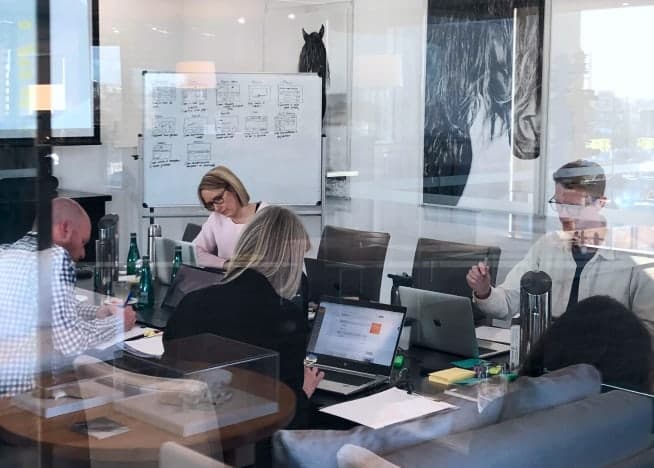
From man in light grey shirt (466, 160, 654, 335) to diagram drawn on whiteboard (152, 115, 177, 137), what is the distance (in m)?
2.24

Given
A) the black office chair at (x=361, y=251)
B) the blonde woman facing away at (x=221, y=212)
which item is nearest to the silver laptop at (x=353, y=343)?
the blonde woman facing away at (x=221, y=212)

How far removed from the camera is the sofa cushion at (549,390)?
195 cm

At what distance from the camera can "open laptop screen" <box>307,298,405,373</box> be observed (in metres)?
2.59

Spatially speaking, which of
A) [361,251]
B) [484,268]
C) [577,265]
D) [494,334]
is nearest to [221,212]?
[361,251]

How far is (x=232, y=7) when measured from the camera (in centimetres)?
590

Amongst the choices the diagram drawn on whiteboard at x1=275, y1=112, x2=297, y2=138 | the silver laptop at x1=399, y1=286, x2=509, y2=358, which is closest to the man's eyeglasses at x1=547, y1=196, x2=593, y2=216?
the silver laptop at x1=399, y1=286, x2=509, y2=358

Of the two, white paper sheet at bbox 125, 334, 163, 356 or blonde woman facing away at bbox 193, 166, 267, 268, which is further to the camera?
blonde woman facing away at bbox 193, 166, 267, 268

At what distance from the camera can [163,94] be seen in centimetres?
529

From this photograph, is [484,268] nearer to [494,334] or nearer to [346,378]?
[494,334]

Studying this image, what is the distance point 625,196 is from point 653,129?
1.18ft

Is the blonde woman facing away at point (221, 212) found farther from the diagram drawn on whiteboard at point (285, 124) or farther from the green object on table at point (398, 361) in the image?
the green object on table at point (398, 361)

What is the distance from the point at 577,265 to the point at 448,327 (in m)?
1.19

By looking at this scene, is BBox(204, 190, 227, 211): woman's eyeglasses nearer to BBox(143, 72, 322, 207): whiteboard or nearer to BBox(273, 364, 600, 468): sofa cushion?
BBox(143, 72, 322, 207): whiteboard

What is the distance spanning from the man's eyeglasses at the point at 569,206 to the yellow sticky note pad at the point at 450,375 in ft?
5.68
